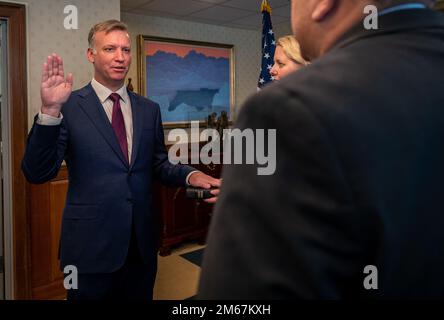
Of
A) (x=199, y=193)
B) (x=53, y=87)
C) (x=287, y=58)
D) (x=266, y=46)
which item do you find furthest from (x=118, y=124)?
(x=266, y=46)

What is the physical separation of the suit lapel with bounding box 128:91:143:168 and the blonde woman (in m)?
0.80

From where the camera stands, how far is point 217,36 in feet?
17.0

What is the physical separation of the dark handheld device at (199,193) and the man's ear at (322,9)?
1264 mm

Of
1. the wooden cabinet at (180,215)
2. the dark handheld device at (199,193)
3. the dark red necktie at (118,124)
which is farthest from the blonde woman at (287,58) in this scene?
the wooden cabinet at (180,215)

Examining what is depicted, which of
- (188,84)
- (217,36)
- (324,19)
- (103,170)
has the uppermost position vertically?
(217,36)

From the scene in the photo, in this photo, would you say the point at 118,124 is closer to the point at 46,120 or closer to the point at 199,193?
the point at 46,120

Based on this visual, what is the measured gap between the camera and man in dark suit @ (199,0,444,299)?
1.29 feet

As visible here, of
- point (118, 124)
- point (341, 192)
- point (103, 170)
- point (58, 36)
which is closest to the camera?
point (341, 192)

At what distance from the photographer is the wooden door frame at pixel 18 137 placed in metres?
2.76

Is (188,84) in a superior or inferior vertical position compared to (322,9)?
superior

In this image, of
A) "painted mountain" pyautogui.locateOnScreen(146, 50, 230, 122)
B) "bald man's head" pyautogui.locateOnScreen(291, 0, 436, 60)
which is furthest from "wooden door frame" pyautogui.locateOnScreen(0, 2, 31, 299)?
"bald man's head" pyautogui.locateOnScreen(291, 0, 436, 60)

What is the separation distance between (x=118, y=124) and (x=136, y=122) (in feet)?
0.29

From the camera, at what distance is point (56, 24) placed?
2969 mm

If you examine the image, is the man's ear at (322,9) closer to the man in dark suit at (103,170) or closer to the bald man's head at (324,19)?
the bald man's head at (324,19)
